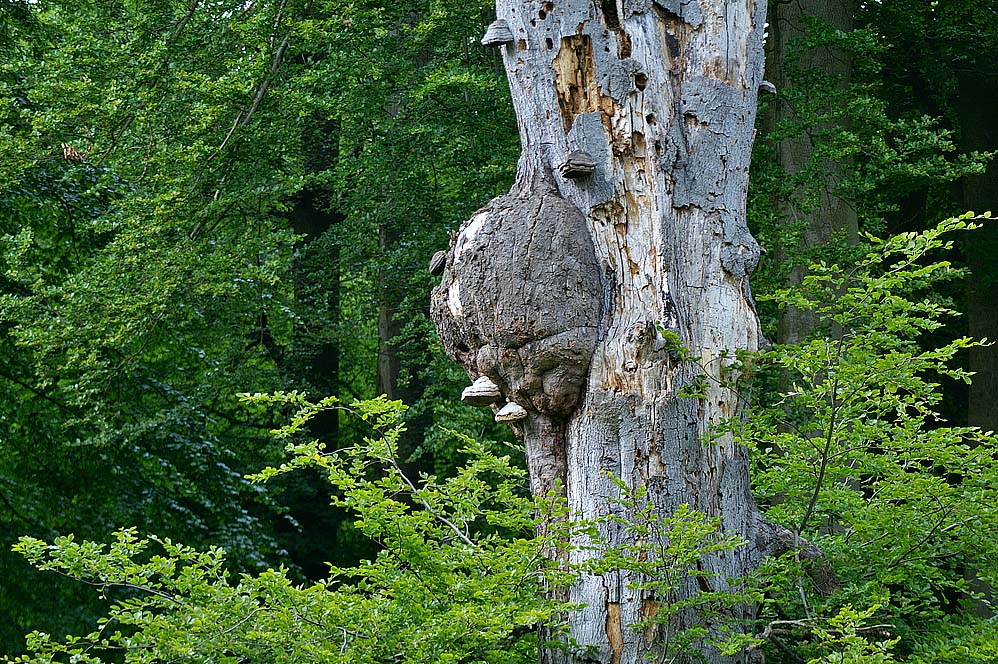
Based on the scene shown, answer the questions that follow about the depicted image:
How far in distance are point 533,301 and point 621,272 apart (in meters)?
0.36

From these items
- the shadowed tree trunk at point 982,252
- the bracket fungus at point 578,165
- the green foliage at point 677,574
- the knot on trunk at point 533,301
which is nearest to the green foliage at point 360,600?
the green foliage at point 677,574

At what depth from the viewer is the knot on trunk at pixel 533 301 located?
414 centimetres

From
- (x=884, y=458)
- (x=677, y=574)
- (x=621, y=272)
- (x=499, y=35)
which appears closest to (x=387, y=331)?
(x=499, y=35)

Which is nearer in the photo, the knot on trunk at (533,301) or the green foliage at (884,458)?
the green foliage at (884,458)

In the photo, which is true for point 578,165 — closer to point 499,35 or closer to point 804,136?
point 499,35

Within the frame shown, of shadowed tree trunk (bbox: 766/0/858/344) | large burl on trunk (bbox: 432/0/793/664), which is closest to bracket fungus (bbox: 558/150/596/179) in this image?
large burl on trunk (bbox: 432/0/793/664)

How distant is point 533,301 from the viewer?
13.6 ft

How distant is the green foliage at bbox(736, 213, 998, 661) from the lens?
3.54 metres

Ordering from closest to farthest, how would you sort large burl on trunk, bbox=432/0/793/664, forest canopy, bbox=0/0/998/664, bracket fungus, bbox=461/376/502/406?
forest canopy, bbox=0/0/998/664
large burl on trunk, bbox=432/0/793/664
bracket fungus, bbox=461/376/502/406

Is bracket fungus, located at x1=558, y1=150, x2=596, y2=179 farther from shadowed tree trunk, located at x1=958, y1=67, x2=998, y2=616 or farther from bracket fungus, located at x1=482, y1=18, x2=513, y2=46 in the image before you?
shadowed tree trunk, located at x1=958, y1=67, x2=998, y2=616

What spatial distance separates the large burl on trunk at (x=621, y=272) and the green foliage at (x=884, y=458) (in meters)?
0.27

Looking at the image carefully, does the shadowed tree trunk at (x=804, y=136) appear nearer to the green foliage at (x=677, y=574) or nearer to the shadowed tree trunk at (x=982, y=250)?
the shadowed tree trunk at (x=982, y=250)

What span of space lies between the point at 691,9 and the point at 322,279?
764cm

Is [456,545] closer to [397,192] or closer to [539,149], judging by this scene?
[539,149]
